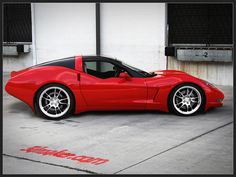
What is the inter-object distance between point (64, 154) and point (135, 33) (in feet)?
23.0

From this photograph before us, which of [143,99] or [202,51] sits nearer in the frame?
[143,99]

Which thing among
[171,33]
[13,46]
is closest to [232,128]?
[171,33]

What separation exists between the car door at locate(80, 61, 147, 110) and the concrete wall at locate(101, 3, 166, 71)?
174 inches

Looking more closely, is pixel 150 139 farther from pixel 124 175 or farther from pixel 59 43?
pixel 59 43

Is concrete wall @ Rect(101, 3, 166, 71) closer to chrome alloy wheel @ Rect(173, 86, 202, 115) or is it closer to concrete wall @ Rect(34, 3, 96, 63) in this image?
concrete wall @ Rect(34, 3, 96, 63)

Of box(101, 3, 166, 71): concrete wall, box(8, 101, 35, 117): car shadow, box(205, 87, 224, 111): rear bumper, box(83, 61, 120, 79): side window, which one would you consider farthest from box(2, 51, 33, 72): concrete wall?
box(205, 87, 224, 111): rear bumper

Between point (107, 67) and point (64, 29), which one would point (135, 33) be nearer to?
point (64, 29)

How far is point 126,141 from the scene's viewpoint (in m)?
5.69

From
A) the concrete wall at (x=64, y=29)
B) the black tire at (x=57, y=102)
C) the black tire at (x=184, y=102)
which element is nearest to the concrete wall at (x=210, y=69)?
the concrete wall at (x=64, y=29)

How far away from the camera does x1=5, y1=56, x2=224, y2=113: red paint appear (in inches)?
278

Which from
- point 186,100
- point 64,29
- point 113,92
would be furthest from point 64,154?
point 64,29

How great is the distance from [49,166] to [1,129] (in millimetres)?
1918

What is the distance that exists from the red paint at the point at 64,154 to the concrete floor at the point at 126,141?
0.30 feet

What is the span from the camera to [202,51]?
10516 millimetres
